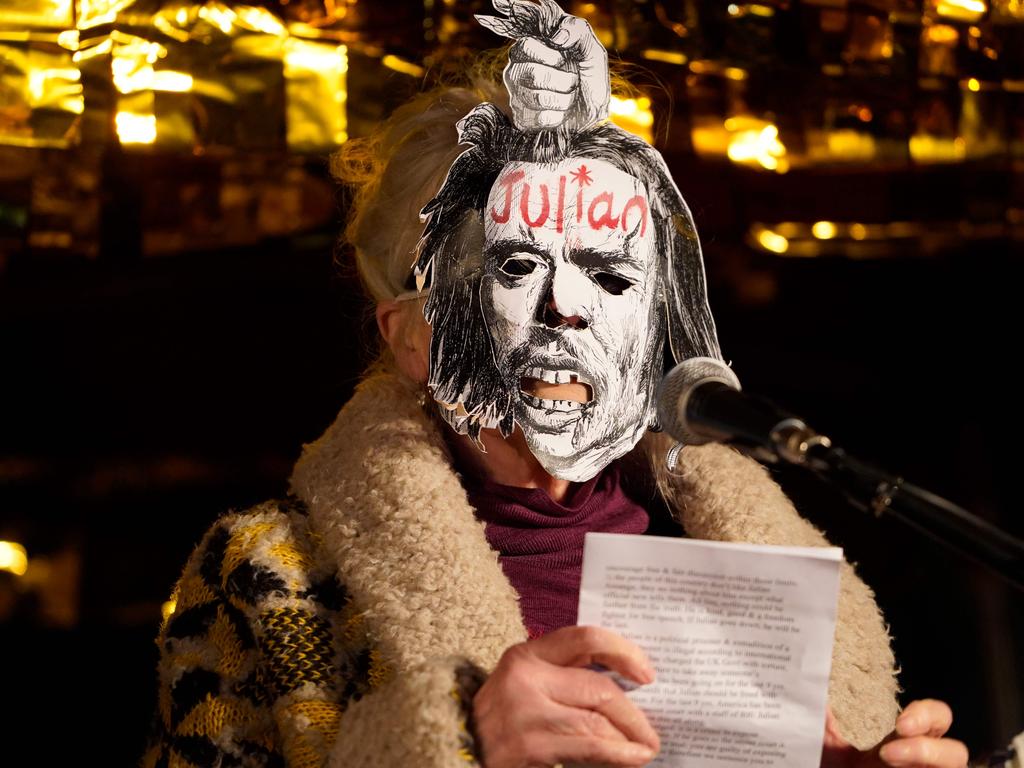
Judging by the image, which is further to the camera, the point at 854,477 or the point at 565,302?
the point at 565,302

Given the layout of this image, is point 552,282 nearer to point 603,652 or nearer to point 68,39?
point 603,652

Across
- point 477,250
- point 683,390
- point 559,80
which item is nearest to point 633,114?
point 559,80

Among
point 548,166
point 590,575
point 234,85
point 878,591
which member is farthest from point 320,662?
point 878,591

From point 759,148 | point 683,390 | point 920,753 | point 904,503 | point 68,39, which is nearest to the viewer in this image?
point 904,503

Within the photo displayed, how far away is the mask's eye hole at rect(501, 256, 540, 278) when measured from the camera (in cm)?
132

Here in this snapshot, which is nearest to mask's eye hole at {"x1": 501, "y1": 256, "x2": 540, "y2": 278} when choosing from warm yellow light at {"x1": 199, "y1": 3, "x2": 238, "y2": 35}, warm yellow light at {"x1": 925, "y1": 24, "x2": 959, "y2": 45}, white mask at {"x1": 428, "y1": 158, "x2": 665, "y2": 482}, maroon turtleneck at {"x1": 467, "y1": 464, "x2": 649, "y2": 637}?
white mask at {"x1": 428, "y1": 158, "x2": 665, "y2": 482}

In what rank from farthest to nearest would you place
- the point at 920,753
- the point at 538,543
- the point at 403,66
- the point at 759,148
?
the point at 759,148
the point at 403,66
the point at 538,543
the point at 920,753

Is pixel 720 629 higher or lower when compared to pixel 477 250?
lower

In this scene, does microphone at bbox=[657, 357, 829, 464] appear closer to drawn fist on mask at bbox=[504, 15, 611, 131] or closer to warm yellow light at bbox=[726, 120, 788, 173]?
drawn fist on mask at bbox=[504, 15, 611, 131]

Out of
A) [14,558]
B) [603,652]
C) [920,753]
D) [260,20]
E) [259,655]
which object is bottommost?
[14,558]

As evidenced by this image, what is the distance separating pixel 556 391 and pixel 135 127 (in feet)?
2.53

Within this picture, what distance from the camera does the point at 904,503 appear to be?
80 cm

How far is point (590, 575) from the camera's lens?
3.31 feet

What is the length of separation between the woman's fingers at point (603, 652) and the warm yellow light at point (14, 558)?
96cm
